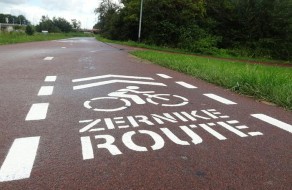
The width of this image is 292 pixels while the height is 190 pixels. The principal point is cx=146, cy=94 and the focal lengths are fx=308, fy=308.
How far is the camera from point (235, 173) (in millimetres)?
2867

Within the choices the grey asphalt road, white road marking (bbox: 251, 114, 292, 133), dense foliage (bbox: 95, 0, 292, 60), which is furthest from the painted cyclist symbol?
dense foliage (bbox: 95, 0, 292, 60)

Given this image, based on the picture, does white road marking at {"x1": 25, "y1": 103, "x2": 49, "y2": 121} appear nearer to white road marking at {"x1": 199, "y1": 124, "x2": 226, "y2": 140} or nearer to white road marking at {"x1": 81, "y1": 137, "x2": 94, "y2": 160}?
white road marking at {"x1": 81, "y1": 137, "x2": 94, "y2": 160}

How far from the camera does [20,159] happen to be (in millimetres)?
3014

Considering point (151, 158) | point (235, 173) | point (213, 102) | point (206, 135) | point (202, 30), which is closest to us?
point (235, 173)

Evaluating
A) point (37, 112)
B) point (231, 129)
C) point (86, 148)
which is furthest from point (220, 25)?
point (86, 148)

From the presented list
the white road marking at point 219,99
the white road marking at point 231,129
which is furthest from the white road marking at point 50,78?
the white road marking at point 231,129

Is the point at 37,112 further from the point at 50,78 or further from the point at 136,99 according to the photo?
the point at 50,78

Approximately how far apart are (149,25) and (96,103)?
3150cm

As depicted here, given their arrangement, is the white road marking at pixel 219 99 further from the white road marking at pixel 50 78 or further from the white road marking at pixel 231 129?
the white road marking at pixel 50 78

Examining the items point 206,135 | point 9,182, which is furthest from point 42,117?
point 206,135

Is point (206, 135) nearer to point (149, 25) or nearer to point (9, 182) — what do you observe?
point (9, 182)

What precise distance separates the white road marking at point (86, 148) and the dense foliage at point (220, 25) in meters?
26.7

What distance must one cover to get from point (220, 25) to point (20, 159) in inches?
1479

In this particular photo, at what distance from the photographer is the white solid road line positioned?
271 cm
